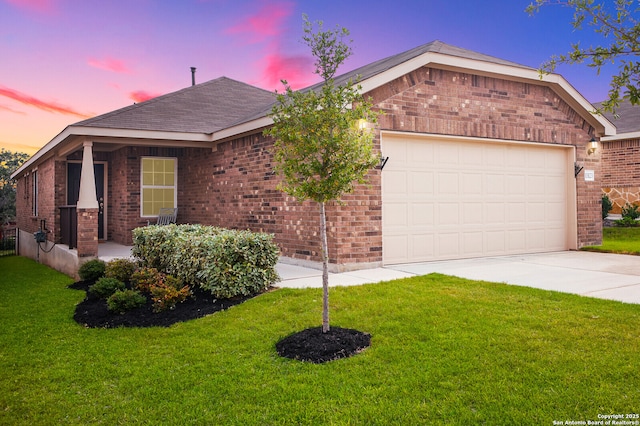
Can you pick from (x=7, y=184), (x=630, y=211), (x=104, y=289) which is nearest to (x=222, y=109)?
(x=104, y=289)

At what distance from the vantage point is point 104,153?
13.8 metres

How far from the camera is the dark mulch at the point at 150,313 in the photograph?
568 cm

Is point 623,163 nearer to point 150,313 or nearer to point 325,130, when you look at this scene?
point 325,130

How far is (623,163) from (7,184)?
101ft

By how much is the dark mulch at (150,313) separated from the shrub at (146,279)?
12.3 inches

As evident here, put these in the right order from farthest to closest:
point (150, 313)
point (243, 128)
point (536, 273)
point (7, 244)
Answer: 1. point (7, 244)
2. point (243, 128)
3. point (536, 273)
4. point (150, 313)

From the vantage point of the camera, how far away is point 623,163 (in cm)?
1711

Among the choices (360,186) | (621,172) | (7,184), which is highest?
(7,184)

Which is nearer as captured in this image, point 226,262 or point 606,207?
point 226,262

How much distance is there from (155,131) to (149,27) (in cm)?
433

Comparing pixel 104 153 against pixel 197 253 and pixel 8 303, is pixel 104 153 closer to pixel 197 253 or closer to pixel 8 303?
pixel 8 303

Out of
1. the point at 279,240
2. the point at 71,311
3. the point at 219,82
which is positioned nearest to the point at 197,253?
the point at 71,311

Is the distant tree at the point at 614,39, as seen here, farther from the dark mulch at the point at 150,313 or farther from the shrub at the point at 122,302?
the shrub at the point at 122,302

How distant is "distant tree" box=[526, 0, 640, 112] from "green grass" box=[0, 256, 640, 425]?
207 centimetres
